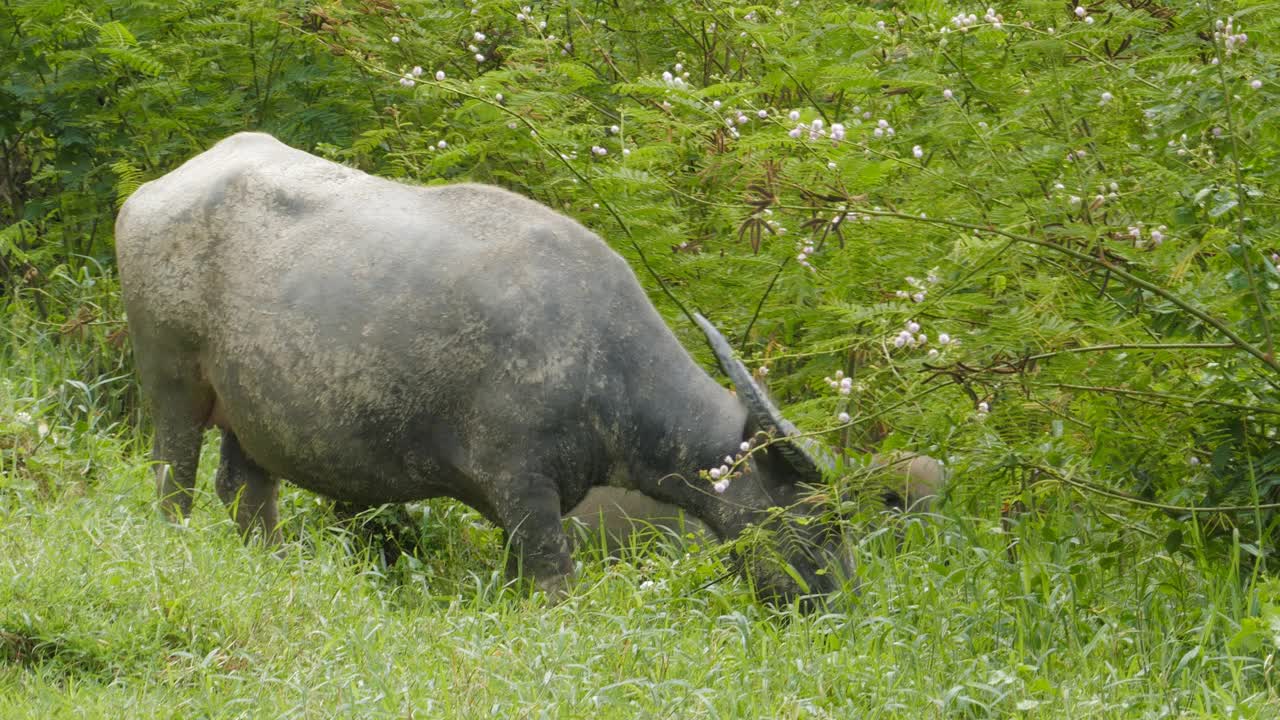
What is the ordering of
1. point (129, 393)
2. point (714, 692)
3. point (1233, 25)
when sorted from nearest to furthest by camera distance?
point (714, 692) → point (1233, 25) → point (129, 393)

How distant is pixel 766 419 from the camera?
5539mm

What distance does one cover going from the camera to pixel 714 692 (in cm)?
426

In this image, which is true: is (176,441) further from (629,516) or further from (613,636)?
(613,636)

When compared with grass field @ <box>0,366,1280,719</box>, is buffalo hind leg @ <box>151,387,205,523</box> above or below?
below

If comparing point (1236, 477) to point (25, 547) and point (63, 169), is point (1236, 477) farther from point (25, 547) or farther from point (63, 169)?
point (63, 169)

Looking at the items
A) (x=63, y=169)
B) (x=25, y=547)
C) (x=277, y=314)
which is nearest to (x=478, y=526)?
(x=277, y=314)

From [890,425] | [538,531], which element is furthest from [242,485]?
[890,425]

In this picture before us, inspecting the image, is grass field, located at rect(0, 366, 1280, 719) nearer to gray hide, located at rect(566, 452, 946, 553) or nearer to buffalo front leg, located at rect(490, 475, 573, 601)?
buffalo front leg, located at rect(490, 475, 573, 601)

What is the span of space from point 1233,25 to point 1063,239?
0.85m

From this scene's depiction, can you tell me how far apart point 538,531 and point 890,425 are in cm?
135

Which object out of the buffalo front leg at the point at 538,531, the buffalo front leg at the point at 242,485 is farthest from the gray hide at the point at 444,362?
the buffalo front leg at the point at 242,485

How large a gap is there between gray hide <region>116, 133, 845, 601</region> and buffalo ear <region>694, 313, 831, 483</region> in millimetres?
11

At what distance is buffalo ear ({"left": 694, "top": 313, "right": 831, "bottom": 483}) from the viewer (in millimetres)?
5527

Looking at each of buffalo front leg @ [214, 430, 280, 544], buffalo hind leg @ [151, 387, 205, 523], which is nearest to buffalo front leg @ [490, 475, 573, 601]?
buffalo front leg @ [214, 430, 280, 544]
